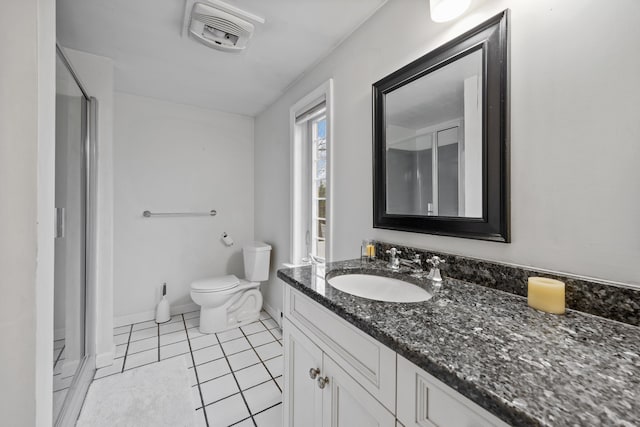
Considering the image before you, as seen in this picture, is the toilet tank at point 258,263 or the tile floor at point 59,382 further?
the toilet tank at point 258,263

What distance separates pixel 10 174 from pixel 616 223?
162 cm

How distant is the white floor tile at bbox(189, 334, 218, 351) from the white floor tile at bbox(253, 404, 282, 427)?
0.89 metres

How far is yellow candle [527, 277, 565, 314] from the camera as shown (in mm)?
669

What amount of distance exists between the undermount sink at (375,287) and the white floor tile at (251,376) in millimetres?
1071

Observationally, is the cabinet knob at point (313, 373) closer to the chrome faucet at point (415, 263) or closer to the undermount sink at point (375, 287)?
the undermount sink at point (375, 287)

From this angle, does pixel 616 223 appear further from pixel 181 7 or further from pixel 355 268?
pixel 181 7

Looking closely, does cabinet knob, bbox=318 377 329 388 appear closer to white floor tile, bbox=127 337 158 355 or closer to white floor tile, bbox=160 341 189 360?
white floor tile, bbox=160 341 189 360

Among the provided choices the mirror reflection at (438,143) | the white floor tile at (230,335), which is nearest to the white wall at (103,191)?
the white floor tile at (230,335)

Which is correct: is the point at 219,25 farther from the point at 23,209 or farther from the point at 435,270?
the point at 435,270

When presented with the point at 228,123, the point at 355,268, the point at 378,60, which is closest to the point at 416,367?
the point at 355,268

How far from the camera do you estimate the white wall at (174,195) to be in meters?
2.39

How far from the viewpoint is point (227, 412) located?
4.61ft

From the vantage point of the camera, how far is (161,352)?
77.2 inches

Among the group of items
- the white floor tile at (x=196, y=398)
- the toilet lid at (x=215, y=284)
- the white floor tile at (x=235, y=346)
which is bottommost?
the white floor tile at (x=196, y=398)
